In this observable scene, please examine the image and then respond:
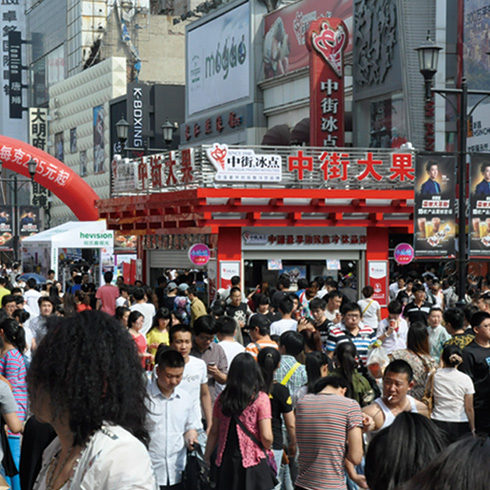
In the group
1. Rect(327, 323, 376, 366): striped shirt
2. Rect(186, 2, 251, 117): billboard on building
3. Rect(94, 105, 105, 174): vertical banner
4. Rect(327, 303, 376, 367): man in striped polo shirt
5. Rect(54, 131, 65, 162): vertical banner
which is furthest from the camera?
Rect(54, 131, 65, 162): vertical banner

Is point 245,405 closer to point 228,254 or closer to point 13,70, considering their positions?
point 228,254

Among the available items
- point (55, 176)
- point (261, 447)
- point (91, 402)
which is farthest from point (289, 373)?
point (55, 176)

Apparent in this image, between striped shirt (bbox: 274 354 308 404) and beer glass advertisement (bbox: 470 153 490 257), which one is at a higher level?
beer glass advertisement (bbox: 470 153 490 257)

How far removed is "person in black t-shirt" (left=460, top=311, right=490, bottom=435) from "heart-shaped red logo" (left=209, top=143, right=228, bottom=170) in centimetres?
1533

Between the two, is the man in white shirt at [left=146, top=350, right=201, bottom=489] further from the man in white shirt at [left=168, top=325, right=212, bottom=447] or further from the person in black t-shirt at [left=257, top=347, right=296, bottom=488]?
the person in black t-shirt at [left=257, top=347, right=296, bottom=488]

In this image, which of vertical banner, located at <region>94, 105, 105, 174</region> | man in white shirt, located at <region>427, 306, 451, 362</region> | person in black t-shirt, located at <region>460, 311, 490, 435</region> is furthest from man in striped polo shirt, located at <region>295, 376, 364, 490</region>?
vertical banner, located at <region>94, 105, 105, 174</region>

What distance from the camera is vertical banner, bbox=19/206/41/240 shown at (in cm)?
4716

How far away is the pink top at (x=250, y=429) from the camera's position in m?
6.96

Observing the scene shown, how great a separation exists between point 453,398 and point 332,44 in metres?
27.3

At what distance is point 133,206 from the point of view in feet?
94.5

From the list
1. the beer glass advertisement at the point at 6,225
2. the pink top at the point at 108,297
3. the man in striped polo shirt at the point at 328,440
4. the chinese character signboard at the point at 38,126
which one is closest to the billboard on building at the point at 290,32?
the beer glass advertisement at the point at 6,225

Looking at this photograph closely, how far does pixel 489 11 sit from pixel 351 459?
85.2 feet

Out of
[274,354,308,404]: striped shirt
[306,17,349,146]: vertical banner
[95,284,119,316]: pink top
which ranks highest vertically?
[306,17,349,146]: vertical banner

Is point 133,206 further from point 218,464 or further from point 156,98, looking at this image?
point 156,98
